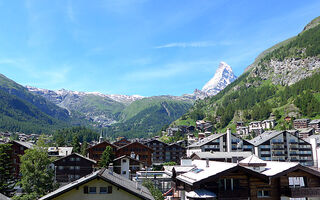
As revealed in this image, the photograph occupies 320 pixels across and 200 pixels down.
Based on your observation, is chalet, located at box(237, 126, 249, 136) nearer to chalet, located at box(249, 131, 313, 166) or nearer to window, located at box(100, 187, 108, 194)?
chalet, located at box(249, 131, 313, 166)

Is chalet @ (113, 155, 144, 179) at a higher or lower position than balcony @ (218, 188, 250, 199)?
lower

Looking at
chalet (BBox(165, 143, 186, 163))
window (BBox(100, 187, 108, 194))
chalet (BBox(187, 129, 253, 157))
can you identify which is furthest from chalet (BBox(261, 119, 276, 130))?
window (BBox(100, 187, 108, 194))

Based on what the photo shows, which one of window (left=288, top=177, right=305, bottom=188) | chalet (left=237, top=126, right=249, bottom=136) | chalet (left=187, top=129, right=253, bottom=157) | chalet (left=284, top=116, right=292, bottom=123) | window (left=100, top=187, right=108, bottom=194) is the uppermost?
chalet (left=284, top=116, right=292, bottom=123)

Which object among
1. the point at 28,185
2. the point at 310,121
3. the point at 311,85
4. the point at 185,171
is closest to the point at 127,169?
the point at 28,185

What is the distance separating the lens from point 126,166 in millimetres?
66812

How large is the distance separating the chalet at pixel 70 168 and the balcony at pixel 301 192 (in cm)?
5368

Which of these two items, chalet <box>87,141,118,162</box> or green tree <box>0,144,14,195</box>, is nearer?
green tree <box>0,144,14,195</box>

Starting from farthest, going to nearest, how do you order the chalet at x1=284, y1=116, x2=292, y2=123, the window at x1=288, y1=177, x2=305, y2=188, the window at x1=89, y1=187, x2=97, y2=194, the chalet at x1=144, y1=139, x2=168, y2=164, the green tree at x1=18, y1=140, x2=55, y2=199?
the chalet at x1=284, y1=116, x2=292, y2=123, the chalet at x1=144, y1=139, x2=168, y2=164, the green tree at x1=18, y1=140, x2=55, y2=199, the window at x1=288, y1=177, x2=305, y2=188, the window at x1=89, y1=187, x2=97, y2=194

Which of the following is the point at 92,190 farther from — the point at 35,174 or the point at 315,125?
the point at 315,125

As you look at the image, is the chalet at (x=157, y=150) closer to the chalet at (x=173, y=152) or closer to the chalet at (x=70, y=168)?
the chalet at (x=173, y=152)

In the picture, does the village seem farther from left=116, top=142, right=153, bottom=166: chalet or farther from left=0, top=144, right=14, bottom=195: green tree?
left=0, top=144, right=14, bottom=195: green tree

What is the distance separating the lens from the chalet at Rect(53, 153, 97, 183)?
6994 cm

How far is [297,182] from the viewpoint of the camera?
29250mm

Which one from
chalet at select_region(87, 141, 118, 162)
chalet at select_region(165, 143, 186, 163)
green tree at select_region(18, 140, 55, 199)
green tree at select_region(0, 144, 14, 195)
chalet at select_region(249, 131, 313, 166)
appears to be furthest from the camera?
chalet at select_region(165, 143, 186, 163)
